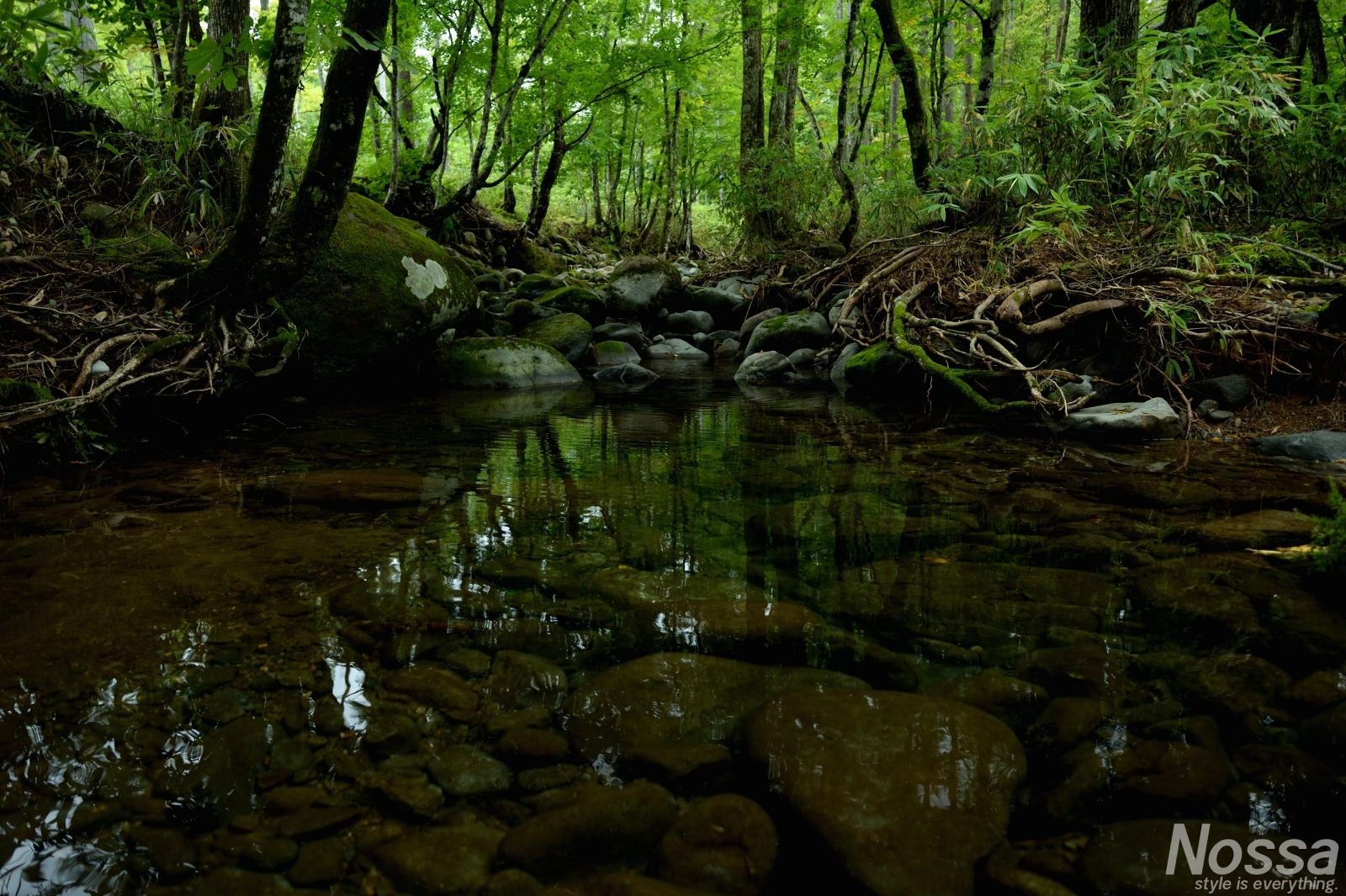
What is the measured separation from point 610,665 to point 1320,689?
1.91 meters

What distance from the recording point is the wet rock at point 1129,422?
4582 millimetres

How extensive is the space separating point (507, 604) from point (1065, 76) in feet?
23.1

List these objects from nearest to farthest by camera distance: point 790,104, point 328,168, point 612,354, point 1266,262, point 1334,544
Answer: point 1334,544 < point 328,168 < point 1266,262 < point 612,354 < point 790,104

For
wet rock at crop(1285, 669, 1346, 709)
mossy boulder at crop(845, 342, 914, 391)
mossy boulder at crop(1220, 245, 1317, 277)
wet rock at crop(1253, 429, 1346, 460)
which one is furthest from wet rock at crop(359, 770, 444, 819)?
mossy boulder at crop(1220, 245, 1317, 277)

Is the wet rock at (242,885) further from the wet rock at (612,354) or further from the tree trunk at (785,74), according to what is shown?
the tree trunk at (785,74)

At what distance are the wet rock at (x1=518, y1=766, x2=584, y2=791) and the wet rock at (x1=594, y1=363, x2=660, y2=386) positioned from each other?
679 centimetres

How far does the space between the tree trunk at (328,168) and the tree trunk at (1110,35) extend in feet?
21.6

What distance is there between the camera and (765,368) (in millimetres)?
8398

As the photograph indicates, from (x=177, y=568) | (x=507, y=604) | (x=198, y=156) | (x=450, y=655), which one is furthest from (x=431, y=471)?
(x=198, y=156)

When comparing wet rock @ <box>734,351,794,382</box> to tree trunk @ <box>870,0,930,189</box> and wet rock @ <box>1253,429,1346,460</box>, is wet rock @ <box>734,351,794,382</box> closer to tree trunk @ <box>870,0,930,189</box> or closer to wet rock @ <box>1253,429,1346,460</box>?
tree trunk @ <box>870,0,930,189</box>

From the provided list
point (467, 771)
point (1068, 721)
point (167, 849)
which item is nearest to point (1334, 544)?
point (1068, 721)

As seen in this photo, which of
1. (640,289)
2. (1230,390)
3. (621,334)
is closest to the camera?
(1230,390)

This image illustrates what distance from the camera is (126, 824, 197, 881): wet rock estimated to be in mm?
1289

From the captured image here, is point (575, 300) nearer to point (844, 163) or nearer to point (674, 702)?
point (844, 163)
